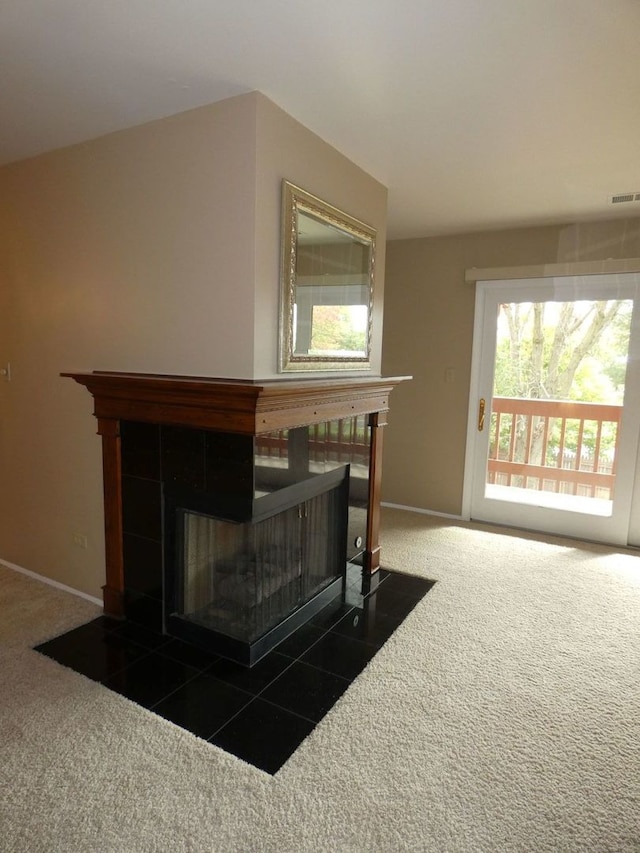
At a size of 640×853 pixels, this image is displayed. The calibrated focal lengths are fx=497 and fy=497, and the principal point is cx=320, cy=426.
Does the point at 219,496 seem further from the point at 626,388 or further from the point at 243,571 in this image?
the point at 626,388

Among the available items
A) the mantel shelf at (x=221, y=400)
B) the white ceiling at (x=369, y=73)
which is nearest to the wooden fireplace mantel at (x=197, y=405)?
the mantel shelf at (x=221, y=400)

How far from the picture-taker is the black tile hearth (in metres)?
1.79

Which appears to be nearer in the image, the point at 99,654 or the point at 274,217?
the point at 274,217

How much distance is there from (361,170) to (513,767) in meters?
2.71

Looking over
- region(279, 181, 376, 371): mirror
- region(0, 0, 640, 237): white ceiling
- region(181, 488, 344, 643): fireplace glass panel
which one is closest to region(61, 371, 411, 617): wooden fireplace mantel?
region(279, 181, 376, 371): mirror

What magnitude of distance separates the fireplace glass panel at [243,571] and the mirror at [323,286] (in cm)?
75

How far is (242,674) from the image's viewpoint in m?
2.10

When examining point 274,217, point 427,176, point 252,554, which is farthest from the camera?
point 427,176

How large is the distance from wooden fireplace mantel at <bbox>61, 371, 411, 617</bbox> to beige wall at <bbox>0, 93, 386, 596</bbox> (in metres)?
0.14

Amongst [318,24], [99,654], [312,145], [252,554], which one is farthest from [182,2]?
[99,654]

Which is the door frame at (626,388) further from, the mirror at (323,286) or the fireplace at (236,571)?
the fireplace at (236,571)

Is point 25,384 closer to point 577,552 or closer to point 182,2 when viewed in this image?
point 182,2

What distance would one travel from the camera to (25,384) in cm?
281

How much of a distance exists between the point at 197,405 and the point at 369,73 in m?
1.38
